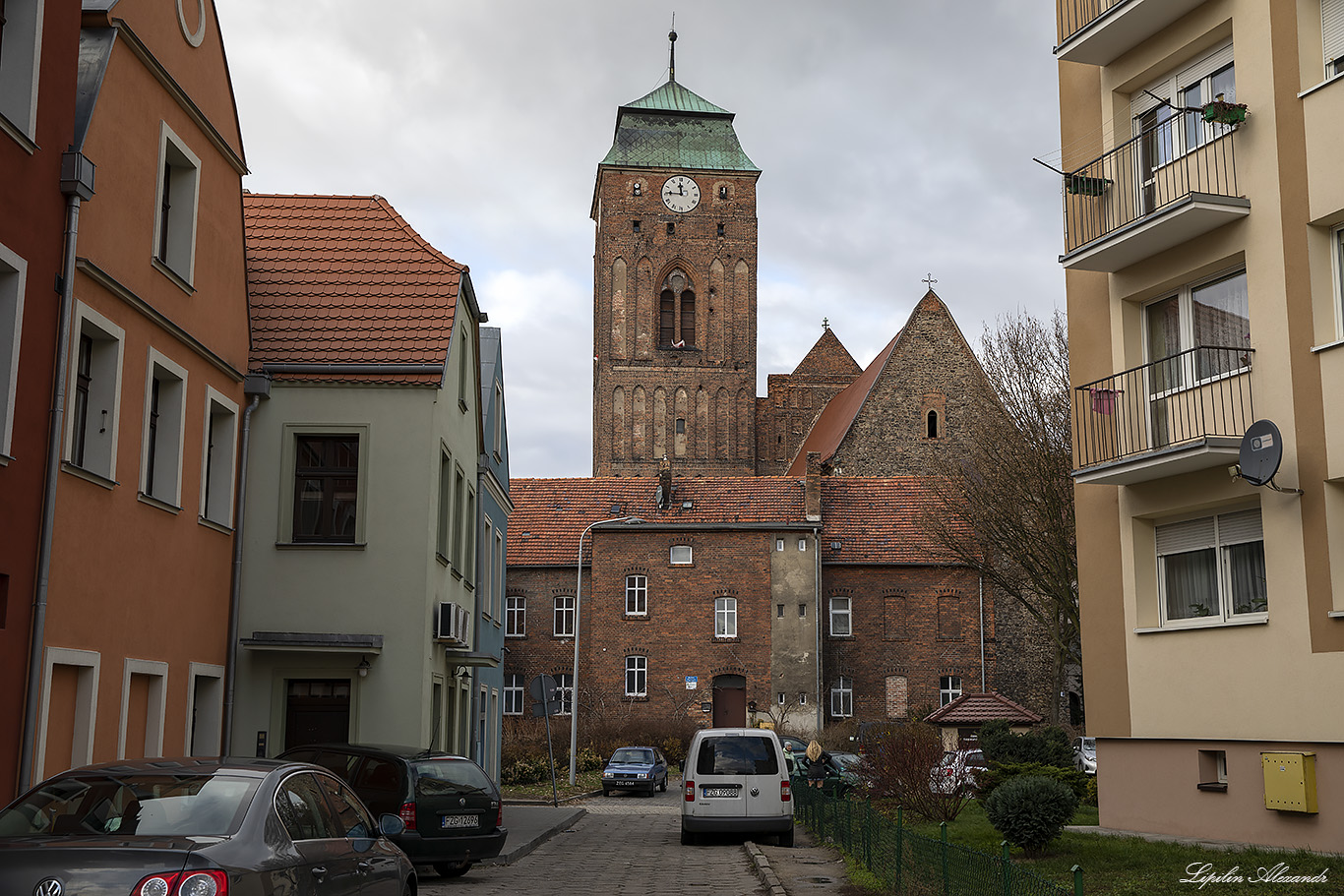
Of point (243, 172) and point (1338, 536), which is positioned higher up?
point (243, 172)

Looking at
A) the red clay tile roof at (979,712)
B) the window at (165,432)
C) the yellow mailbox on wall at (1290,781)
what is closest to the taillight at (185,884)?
the window at (165,432)

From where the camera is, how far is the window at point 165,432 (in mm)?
14914

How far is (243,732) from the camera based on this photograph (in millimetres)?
17234

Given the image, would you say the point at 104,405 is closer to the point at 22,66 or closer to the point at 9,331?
the point at 9,331

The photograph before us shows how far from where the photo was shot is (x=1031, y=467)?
32.5 meters

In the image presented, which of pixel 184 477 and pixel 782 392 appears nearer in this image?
pixel 184 477

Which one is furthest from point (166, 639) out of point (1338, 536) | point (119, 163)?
point (1338, 536)

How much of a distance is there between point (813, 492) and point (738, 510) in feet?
9.68

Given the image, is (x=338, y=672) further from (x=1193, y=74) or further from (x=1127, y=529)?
(x=1193, y=74)

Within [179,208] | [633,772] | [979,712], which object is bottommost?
[633,772]

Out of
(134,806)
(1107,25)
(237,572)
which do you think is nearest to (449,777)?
(237,572)

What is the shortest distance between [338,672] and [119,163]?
7.54m

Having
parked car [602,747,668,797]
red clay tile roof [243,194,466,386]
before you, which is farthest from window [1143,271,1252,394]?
parked car [602,747,668,797]

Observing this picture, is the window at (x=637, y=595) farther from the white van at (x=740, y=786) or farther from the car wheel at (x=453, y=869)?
the car wheel at (x=453, y=869)
